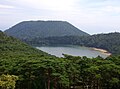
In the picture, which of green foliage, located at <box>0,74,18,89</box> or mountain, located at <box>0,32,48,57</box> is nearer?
green foliage, located at <box>0,74,18,89</box>

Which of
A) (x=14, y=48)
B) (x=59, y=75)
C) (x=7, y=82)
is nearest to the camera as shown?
(x=59, y=75)

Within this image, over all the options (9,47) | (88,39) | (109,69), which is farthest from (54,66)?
(88,39)

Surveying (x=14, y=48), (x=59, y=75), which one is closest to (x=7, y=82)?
(x=59, y=75)

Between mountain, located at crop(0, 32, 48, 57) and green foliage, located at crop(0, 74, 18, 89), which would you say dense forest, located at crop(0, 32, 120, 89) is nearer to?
green foliage, located at crop(0, 74, 18, 89)

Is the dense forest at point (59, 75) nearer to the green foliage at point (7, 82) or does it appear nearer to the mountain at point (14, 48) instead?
the green foliage at point (7, 82)

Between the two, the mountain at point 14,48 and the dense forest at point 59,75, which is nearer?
the dense forest at point 59,75

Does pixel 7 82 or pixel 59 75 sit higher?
pixel 59 75

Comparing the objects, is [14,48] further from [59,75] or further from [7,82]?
[59,75]

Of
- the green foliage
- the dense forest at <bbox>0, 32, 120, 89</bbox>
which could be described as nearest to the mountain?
the dense forest at <bbox>0, 32, 120, 89</bbox>

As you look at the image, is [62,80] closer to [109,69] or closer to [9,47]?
[109,69]

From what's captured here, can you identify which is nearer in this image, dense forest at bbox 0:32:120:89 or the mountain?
dense forest at bbox 0:32:120:89

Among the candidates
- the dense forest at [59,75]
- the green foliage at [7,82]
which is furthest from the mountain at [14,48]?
the green foliage at [7,82]
